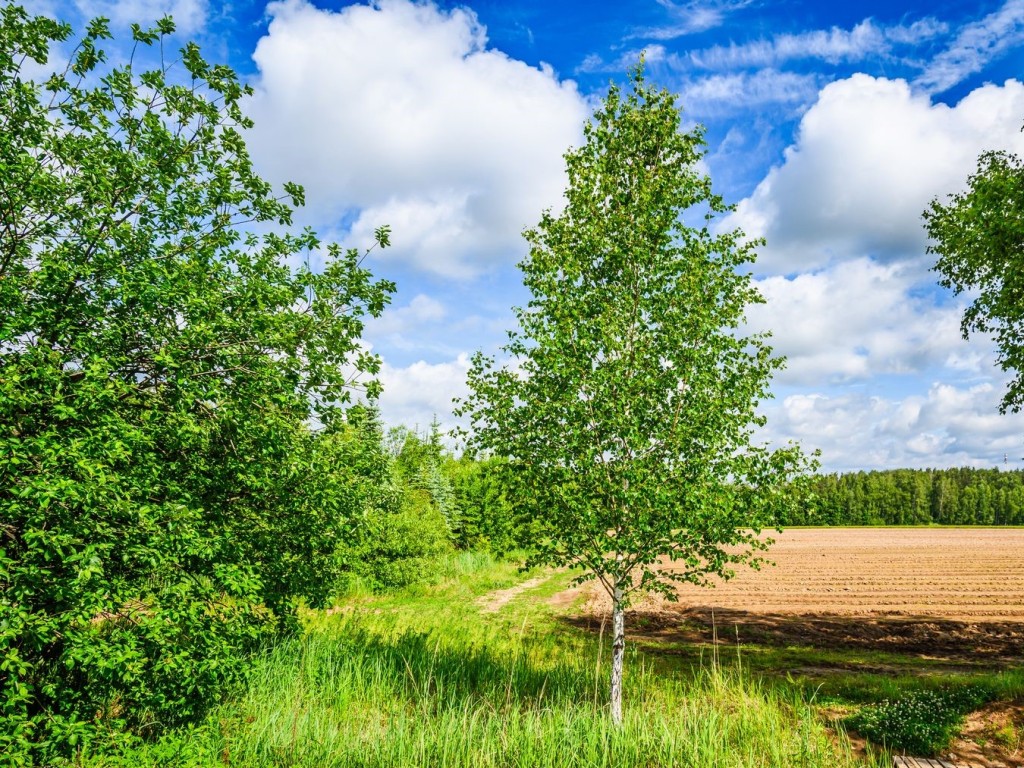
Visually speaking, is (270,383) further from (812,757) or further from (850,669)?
(850,669)

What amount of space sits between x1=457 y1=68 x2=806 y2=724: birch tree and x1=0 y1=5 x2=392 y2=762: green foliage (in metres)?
2.80

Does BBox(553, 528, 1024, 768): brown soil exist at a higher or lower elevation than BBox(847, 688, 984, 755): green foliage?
lower

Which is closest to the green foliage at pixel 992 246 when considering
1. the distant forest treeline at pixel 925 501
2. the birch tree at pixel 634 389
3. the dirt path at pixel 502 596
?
the birch tree at pixel 634 389

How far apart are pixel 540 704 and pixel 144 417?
267 inches

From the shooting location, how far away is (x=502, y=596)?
82.8ft

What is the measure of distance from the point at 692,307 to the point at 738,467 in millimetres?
2535

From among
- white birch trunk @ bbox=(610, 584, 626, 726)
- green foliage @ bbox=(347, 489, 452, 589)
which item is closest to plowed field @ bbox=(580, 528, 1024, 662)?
white birch trunk @ bbox=(610, 584, 626, 726)

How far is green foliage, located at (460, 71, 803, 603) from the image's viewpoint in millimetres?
8102

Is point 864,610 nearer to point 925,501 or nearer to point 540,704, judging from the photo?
point 540,704

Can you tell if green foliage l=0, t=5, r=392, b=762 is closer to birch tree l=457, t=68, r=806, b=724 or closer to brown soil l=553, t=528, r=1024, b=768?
birch tree l=457, t=68, r=806, b=724

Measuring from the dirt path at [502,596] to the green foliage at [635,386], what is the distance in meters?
14.2

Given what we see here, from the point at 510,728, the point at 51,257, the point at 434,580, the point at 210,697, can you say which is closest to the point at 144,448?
the point at 51,257

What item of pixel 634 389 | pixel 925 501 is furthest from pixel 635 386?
pixel 925 501

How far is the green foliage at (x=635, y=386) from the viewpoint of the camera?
26.6 feet
